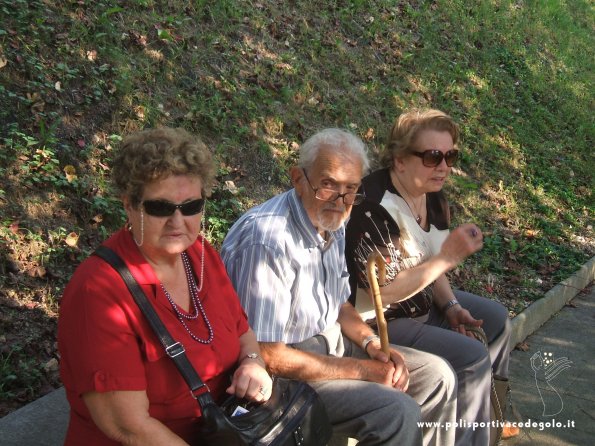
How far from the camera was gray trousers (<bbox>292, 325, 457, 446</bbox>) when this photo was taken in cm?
282

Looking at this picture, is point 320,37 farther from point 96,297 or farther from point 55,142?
point 96,297

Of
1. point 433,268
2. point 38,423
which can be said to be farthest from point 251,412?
point 433,268

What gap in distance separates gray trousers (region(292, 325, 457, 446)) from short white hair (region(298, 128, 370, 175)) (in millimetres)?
774

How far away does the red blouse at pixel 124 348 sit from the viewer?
2178mm

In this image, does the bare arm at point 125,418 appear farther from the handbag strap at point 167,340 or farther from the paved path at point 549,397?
the paved path at point 549,397

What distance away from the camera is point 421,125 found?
12.5ft

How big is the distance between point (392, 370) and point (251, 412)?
816 mm

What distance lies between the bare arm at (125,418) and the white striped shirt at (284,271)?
76cm

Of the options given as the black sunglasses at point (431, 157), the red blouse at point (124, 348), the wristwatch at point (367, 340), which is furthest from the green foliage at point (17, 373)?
the black sunglasses at point (431, 157)

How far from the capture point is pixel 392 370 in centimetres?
307

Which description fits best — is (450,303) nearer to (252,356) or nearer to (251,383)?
(252,356)

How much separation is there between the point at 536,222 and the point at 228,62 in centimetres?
367

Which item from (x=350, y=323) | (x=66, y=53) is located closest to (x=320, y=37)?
(x=66, y=53)

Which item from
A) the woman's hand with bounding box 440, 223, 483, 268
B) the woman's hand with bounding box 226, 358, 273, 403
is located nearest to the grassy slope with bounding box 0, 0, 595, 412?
the woman's hand with bounding box 226, 358, 273, 403
